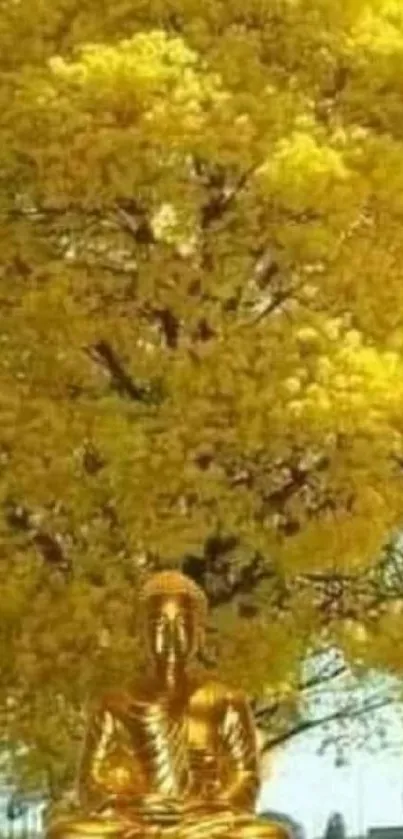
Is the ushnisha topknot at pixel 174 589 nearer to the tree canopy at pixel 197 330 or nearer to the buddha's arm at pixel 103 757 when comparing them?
the tree canopy at pixel 197 330

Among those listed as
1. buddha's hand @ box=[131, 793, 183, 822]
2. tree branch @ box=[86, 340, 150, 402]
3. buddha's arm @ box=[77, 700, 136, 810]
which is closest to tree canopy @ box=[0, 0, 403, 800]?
tree branch @ box=[86, 340, 150, 402]

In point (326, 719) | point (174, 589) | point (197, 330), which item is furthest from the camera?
point (326, 719)

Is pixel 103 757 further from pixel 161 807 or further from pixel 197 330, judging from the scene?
pixel 197 330

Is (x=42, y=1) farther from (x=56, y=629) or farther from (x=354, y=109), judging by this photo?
(x=56, y=629)

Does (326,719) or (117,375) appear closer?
(117,375)

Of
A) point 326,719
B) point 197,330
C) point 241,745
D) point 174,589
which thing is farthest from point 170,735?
point 197,330

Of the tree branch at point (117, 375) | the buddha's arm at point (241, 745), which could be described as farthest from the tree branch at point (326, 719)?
the tree branch at point (117, 375)

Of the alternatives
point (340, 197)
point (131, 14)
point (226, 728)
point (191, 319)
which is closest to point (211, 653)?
point (226, 728)
